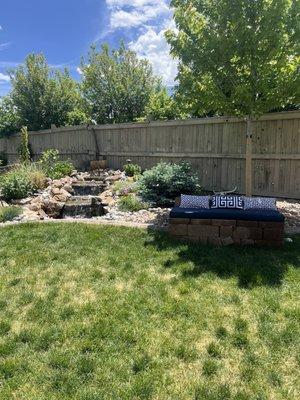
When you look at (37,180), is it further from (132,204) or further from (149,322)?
(149,322)

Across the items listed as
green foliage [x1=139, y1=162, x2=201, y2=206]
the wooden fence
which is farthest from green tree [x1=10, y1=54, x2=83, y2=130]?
green foliage [x1=139, y1=162, x2=201, y2=206]

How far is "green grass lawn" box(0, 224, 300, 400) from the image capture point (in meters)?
2.50

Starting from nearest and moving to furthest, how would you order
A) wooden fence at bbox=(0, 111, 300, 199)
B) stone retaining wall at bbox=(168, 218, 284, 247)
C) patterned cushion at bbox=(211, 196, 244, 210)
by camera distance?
stone retaining wall at bbox=(168, 218, 284, 247) < patterned cushion at bbox=(211, 196, 244, 210) < wooden fence at bbox=(0, 111, 300, 199)

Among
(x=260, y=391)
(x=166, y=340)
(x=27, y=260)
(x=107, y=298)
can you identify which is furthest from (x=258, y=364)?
(x=27, y=260)

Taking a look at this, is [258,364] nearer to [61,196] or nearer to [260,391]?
[260,391]

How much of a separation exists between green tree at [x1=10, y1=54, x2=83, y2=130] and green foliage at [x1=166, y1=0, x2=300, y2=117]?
38.8ft

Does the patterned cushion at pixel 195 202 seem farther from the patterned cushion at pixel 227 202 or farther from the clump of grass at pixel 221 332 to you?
the clump of grass at pixel 221 332

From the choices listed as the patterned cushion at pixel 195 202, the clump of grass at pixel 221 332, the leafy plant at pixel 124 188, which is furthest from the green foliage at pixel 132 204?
the clump of grass at pixel 221 332

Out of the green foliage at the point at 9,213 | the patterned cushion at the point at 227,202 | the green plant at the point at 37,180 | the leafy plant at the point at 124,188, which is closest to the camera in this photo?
the patterned cushion at the point at 227,202

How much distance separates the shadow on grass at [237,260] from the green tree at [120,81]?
1213 cm

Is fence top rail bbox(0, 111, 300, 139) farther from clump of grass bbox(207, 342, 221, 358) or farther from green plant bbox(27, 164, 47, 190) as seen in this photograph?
clump of grass bbox(207, 342, 221, 358)

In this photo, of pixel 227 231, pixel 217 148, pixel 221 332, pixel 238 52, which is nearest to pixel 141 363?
pixel 221 332

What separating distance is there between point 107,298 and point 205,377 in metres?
1.37

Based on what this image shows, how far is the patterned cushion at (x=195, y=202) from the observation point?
208 inches
